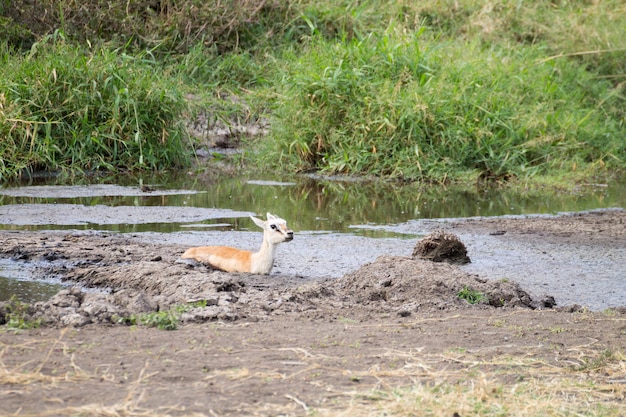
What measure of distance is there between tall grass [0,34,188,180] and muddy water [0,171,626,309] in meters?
0.70

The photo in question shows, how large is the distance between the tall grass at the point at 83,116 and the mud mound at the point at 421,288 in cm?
678

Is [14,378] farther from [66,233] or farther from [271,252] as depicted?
[66,233]

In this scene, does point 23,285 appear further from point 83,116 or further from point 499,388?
point 83,116

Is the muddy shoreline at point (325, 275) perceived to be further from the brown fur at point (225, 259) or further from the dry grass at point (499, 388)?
the dry grass at point (499, 388)

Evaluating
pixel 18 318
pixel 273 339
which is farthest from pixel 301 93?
pixel 273 339

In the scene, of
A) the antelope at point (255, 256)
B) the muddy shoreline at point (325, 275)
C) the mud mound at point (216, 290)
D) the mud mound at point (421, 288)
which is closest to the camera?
the mud mound at point (216, 290)

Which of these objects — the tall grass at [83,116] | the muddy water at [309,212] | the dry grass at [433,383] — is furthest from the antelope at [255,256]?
the tall grass at [83,116]

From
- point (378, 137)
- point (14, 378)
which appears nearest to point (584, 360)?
point (14, 378)

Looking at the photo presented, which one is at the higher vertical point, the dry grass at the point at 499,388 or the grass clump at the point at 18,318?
the dry grass at the point at 499,388

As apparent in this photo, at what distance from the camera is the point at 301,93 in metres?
13.5

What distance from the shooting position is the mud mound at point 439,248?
7469 mm

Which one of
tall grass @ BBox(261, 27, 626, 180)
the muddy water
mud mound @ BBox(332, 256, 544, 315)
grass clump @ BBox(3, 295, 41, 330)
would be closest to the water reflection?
the muddy water

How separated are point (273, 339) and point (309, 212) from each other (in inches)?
225

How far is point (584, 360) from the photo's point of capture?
14.8 ft
